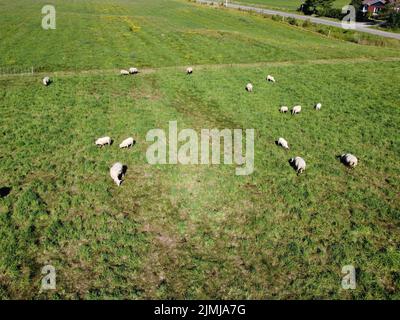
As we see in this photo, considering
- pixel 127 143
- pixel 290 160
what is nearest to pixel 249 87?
pixel 290 160

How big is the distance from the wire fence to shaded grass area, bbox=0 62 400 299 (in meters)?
5.70

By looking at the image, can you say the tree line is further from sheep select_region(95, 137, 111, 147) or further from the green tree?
sheep select_region(95, 137, 111, 147)

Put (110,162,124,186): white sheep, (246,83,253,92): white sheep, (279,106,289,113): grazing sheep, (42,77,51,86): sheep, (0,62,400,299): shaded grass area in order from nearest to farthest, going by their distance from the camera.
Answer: (0,62,400,299): shaded grass area → (110,162,124,186): white sheep → (279,106,289,113): grazing sheep → (42,77,51,86): sheep → (246,83,253,92): white sheep

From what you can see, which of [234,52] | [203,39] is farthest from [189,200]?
[203,39]

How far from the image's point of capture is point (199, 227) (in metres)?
11.7

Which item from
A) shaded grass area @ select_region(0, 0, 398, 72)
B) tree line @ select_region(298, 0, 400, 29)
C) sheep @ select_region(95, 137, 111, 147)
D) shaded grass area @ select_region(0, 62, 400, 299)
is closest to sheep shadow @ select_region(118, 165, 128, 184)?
shaded grass area @ select_region(0, 62, 400, 299)

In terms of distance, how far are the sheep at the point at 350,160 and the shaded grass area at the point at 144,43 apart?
66.0 feet

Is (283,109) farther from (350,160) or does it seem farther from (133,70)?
(133,70)

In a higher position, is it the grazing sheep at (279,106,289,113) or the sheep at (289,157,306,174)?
the grazing sheep at (279,106,289,113)

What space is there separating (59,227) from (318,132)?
14.6m

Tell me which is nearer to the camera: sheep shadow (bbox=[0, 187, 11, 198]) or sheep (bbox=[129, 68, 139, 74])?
sheep shadow (bbox=[0, 187, 11, 198])

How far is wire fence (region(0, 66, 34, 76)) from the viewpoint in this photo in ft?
86.4

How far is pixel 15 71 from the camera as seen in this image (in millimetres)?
26781

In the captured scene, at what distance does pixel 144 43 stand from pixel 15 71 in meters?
16.4
